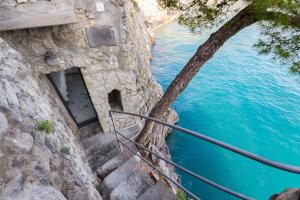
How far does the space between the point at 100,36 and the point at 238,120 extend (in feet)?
27.3

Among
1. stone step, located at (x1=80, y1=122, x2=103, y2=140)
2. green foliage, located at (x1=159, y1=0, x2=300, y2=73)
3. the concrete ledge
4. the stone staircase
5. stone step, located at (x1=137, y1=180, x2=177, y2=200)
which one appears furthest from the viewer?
stone step, located at (x1=80, y1=122, x2=103, y2=140)

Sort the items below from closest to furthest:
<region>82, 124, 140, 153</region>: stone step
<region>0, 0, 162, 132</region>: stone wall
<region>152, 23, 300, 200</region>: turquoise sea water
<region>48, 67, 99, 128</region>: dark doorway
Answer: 1. <region>0, 0, 162, 132</region>: stone wall
2. <region>82, 124, 140, 153</region>: stone step
3. <region>48, 67, 99, 128</region>: dark doorway
4. <region>152, 23, 300, 200</region>: turquoise sea water

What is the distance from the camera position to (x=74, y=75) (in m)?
10.1

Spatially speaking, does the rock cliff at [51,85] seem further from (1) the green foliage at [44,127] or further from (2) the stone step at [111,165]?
(2) the stone step at [111,165]

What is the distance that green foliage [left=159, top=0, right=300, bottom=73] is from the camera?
3.38 metres

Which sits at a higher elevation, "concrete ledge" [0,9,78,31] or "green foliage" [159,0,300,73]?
"concrete ledge" [0,9,78,31]

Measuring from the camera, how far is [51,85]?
6434 mm

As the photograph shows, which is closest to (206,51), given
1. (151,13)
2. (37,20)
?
(37,20)

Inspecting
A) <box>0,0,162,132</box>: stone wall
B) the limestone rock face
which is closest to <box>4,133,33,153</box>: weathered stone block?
<box>0,0,162,132</box>: stone wall

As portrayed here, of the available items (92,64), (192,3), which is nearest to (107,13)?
(92,64)

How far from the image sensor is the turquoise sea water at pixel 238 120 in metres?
8.67

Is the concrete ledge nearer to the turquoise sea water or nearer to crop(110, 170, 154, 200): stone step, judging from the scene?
crop(110, 170, 154, 200): stone step

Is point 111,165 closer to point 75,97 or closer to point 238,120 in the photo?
point 75,97

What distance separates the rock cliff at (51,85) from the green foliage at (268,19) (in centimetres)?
188
